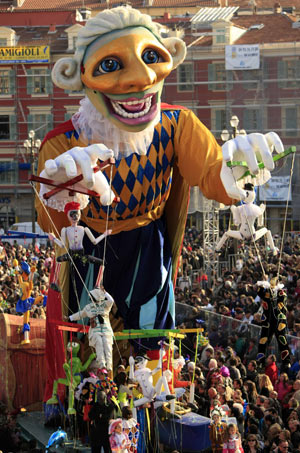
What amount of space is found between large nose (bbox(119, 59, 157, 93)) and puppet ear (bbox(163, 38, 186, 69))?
0.57 m

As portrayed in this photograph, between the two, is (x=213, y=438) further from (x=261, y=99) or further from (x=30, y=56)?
(x=30, y=56)

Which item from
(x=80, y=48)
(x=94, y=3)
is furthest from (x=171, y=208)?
(x=94, y=3)

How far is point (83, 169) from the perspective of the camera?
10.6 m

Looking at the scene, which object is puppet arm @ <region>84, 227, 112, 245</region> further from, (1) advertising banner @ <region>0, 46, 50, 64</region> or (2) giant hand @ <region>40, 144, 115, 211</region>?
(1) advertising banner @ <region>0, 46, 50, 64</region>

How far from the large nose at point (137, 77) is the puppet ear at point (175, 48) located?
571 millimetres

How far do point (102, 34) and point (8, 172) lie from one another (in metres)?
35.3

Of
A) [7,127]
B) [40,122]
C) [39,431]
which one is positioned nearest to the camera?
[39,431]

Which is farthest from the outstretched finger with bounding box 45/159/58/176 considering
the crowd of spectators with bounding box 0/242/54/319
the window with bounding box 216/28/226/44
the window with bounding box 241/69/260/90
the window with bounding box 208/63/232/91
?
the window with bounding box 216/28/226/44

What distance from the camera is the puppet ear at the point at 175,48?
11.7m

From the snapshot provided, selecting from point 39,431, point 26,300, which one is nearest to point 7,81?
point 26,300

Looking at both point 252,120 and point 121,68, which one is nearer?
point 121,68

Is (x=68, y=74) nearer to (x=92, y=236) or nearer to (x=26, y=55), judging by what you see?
(x=92, y=236)

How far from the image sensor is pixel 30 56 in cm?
4500

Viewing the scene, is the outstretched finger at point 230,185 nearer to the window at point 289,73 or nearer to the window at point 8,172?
the window at point 289,73
